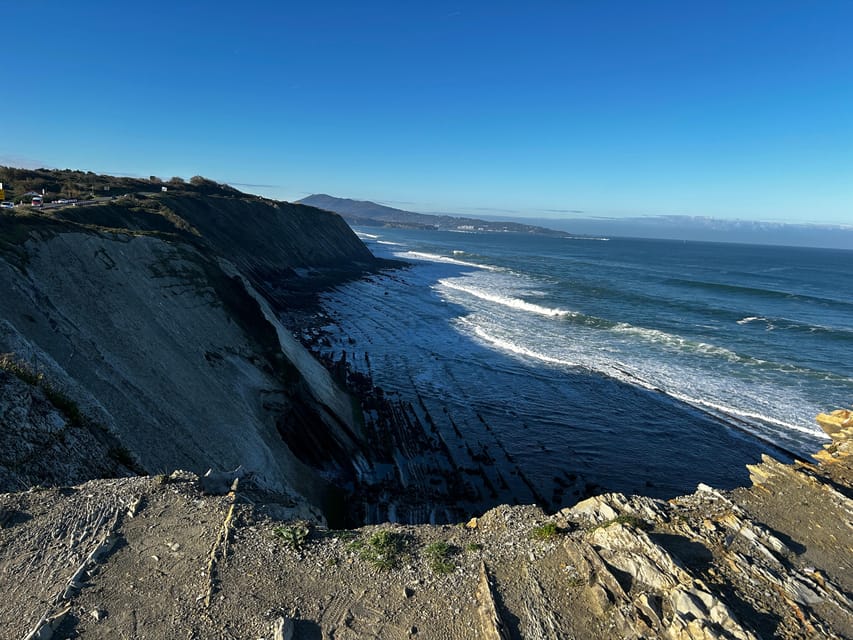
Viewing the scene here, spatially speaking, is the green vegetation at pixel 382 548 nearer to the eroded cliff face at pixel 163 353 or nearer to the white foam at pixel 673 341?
the eroded cliff face at pixel 163 353

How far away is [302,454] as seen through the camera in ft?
66.7

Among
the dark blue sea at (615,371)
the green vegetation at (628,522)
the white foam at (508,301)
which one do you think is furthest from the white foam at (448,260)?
the green vegetation at (628,522)

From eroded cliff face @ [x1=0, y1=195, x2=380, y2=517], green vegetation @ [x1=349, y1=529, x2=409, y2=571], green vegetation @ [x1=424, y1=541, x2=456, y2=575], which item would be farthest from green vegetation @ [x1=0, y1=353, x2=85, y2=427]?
green vegetation @ [x1=424, y1=541, x2=456, y2=575]

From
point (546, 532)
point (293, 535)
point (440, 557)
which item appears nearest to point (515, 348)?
point (546, 532)

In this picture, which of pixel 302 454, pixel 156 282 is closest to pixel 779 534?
pixel 302 454

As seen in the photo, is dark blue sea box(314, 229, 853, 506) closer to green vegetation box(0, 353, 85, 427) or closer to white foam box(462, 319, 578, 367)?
white foam box(462, 319, 578, 367)

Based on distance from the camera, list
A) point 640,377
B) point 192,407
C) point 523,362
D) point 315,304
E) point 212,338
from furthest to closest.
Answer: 1. point 315,304
2. point 523,362
3. point 640,377
4. point 212,338
5. point 192,407

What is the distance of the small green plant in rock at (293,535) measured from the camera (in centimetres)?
898

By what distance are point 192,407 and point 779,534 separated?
724 inches

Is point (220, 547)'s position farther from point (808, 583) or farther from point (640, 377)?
point (640, 377)

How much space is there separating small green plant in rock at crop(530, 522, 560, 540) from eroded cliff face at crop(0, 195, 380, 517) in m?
7.66

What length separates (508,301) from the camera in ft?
202

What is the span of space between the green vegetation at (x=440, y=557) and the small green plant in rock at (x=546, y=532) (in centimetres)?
178

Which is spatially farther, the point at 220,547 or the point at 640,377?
the point at 640,377
